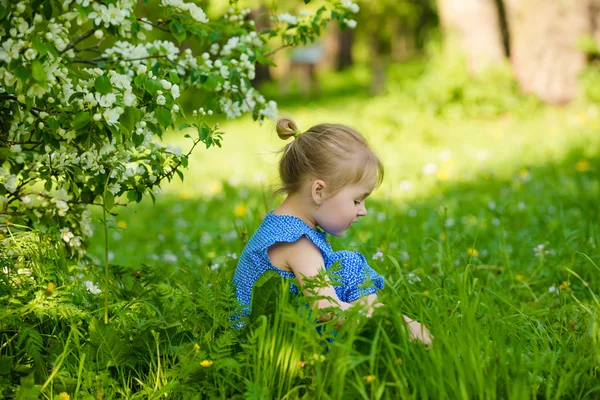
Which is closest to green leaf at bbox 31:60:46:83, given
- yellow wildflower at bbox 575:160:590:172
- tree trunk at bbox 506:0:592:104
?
yellow wildflower at bbox 575:160:590:172

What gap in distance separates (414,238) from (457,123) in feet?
16.4

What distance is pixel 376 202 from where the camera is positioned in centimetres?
527

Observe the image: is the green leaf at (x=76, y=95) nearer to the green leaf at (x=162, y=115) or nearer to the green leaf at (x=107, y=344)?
the green leaf at (x=162, y=115)

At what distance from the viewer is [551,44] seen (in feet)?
28.4

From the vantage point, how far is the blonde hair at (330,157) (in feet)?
8.05

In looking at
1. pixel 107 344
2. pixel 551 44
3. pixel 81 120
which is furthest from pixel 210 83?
pixel 551 44

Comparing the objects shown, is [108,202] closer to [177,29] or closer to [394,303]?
[177,29]

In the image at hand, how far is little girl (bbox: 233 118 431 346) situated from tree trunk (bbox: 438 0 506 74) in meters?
7.11

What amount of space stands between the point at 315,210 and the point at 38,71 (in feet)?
3.48

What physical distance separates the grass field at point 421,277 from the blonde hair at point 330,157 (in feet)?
0.56

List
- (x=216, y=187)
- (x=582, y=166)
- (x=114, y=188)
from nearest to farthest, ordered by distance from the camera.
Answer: (x=114, y=188) < (x=582, y=166) < (x=216, y=187)

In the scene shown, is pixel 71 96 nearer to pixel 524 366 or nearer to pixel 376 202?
pixel 524 366

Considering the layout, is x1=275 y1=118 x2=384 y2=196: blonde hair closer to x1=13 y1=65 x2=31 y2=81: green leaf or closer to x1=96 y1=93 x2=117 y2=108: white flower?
x1=96 y1=93 x2=117 y2=108: white flower

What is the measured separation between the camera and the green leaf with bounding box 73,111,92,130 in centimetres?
207
